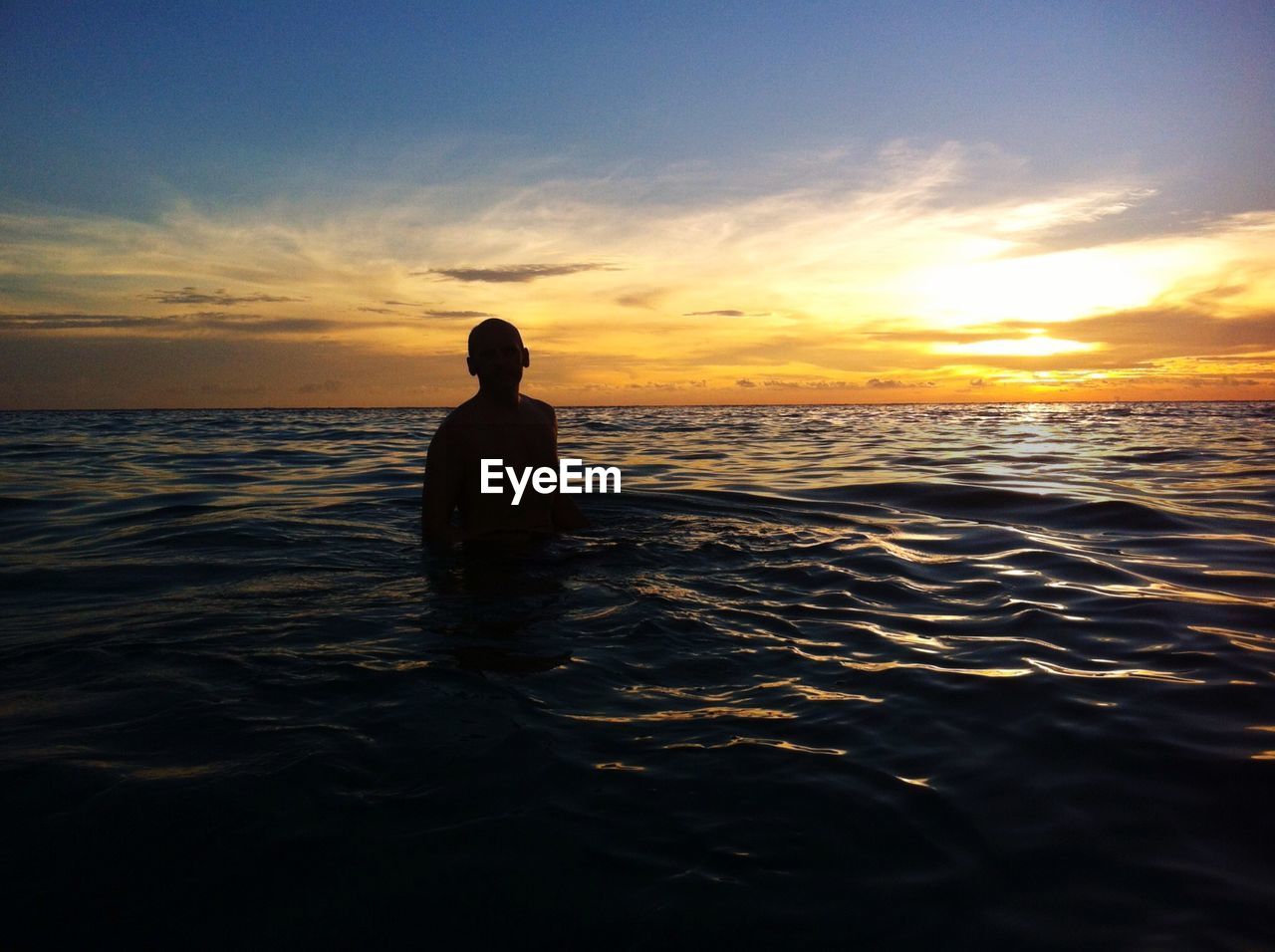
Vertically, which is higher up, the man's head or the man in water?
the man's head

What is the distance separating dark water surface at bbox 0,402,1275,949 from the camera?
212 cm

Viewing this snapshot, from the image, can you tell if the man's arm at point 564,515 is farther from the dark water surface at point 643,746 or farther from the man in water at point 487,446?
the man in water at point 487,446

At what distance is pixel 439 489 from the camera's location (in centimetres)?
605

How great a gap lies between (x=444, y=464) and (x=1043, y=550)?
5.14m

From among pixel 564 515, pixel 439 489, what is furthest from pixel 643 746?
pixel 564 515

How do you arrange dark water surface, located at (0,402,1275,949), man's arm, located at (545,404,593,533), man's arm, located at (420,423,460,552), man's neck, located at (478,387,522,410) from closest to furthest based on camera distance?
dark water surface, located at (0,402,1275,949) < man's arm, located at (420,423,460,552) < man's neck, located at (478,387,522,410) < man's arm, located at (545,404,593,533)

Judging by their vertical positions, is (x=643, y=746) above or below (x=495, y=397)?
below

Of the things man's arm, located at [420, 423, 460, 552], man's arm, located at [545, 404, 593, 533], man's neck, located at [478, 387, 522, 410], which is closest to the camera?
man's arm, located at [420, 423, 460, 552]

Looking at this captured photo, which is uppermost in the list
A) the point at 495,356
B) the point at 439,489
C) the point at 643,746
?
the point at 495,356

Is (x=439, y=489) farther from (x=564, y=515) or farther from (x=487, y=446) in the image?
(x=564, y=515)

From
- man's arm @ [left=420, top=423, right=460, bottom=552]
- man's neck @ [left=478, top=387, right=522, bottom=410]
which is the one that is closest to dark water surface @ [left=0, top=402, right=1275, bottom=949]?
man's arm @ [left=420, top=423, right=460, bottom=552]

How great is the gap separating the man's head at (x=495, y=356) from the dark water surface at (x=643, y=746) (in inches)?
56.5

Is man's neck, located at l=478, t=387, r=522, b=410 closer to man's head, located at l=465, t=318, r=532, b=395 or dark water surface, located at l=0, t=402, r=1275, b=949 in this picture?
man's head, located at l=465, t=318, r=532, b=395

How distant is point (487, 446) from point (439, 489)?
496 mm
